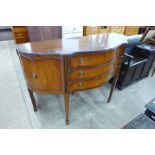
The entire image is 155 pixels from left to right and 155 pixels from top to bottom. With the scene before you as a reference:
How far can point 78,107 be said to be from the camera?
1.86 metres

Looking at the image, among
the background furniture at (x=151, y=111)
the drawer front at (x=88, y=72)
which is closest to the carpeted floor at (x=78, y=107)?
the background furniture at (x=151, y=111)

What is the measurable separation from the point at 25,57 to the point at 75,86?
0.55m

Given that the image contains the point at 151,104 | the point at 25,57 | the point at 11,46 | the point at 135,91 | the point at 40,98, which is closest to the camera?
the point at 25,57

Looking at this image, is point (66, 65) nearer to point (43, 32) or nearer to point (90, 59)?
point (90, 59)

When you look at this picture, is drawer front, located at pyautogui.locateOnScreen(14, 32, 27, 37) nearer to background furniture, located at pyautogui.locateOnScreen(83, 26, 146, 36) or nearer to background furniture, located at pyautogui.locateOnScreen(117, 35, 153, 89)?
background furniture, located at pyautogui.locateOnScreen(83, 26, 146, 36)

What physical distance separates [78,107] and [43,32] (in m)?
1.15

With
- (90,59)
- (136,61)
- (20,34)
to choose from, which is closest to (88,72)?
(90,59)

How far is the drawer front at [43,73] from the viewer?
115 centimetres

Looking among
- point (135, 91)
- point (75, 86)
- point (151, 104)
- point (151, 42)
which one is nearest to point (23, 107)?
point (75, 86)

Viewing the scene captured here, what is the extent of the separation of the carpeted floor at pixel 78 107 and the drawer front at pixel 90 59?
2.59 ft

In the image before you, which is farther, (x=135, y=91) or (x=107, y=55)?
(x=135, y=91)

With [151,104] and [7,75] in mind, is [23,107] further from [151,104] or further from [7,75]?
[151,104]
